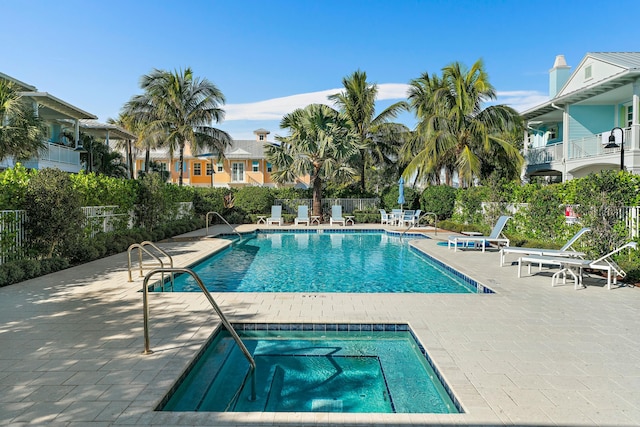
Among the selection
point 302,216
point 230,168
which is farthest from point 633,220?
point 230,168

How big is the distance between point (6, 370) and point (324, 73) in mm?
24959

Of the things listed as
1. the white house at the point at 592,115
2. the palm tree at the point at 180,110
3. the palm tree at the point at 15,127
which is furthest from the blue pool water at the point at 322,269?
the palm tree at the point at 180,110

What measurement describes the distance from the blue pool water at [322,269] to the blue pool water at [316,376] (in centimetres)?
310

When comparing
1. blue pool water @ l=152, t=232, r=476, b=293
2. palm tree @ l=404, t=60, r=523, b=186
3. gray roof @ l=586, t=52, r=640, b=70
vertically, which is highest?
gray roof @ l=586, t=52, r=640, b=70

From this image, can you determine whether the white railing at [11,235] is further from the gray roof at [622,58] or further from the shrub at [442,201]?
the gray roof at [622,58]

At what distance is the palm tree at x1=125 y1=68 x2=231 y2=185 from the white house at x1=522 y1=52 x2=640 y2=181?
2024cm

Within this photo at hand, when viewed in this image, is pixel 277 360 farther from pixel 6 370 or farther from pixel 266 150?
pixel 266 150

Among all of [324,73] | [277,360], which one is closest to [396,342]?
[277,360]

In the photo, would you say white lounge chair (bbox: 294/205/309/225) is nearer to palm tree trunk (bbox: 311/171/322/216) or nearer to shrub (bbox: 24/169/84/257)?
palm tree trunk (bbox: 311/171/322/216)

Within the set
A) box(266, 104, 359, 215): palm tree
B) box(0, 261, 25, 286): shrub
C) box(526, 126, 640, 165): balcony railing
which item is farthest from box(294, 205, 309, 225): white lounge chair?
box(0, 261, 25, 286): shrub

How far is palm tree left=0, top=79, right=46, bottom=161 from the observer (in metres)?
11.0

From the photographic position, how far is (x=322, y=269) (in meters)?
10.6

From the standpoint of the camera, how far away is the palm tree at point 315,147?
2231cm

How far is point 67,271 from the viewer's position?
8.89m
